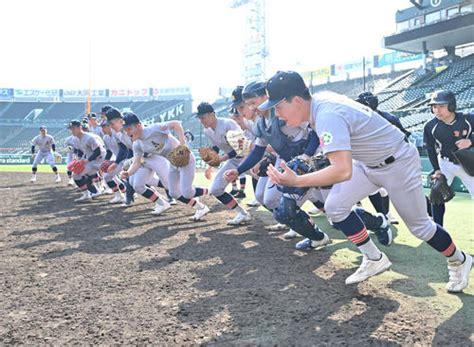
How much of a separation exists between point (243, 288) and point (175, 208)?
5.10 metres

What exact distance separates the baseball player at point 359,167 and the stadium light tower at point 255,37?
47717 millimetres

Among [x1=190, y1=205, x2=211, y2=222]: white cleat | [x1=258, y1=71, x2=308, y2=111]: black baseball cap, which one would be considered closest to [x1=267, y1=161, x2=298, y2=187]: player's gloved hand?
[x1=258, y1=71, x2=308, y2=111]: black baseball cap

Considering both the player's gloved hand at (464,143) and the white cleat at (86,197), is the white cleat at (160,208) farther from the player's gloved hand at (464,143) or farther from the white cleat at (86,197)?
the player's gloved hand at (464,143)

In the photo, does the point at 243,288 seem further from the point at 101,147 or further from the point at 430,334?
the point at 101,147

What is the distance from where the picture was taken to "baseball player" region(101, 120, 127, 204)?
31.3ft

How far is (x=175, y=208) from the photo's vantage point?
8.41 metres

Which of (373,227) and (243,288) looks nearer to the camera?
(243,288)

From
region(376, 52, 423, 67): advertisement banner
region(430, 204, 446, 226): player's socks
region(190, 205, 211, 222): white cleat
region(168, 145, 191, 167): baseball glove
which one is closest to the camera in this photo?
region(430, 204, 446, 226): player's socks

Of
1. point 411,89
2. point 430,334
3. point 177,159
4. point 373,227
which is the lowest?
point 430,334

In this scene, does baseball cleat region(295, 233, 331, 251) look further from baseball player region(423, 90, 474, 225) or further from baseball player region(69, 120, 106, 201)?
baseball player region(69, 120, 106, 201)

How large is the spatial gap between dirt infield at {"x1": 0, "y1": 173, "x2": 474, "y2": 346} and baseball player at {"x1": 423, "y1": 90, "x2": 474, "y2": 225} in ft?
3.50

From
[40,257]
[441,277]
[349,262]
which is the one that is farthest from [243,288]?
[40,257]

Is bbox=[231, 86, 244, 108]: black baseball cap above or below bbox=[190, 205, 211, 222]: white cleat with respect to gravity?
above

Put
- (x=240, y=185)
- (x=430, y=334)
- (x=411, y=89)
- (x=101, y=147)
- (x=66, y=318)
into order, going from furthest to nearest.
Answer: (x=411, y=89) < (x=240, y=185) < (x=101, y=147) < (x=66, y=318) < (x=430, y=334)
